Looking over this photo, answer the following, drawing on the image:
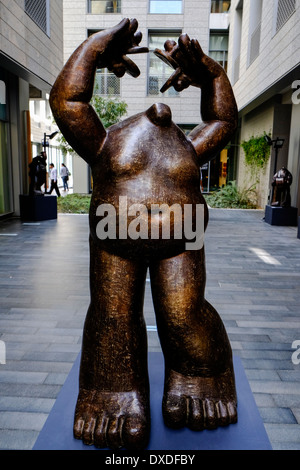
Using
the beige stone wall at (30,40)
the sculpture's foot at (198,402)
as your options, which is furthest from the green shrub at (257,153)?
the sculpture's foot at (198,402)

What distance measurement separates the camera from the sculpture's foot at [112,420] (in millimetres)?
1558

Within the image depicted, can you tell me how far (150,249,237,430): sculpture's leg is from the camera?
164cm

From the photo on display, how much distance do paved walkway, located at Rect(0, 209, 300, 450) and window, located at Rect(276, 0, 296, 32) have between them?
512 cm

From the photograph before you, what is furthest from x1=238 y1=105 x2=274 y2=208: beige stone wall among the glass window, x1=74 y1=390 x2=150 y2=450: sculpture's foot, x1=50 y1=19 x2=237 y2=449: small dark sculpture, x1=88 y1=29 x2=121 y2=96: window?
x1=74 y1=390 x2=150 y2=450: sculpture's foot

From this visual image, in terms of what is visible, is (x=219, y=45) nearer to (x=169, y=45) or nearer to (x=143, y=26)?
(x=143, y=26)

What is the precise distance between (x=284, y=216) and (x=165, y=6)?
36.5 feet

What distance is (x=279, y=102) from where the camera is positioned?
11.8 metres

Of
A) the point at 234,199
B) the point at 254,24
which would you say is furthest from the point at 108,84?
the point at 234,199

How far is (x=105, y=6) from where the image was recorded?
53.9 ft

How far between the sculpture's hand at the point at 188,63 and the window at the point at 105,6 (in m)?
16.9

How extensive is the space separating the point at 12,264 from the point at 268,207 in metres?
6.62

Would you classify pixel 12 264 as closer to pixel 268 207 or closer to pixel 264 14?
pixel 268 207

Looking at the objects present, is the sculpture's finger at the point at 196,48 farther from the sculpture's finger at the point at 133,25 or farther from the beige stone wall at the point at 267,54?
the beige stone wall at the point at 267,54
